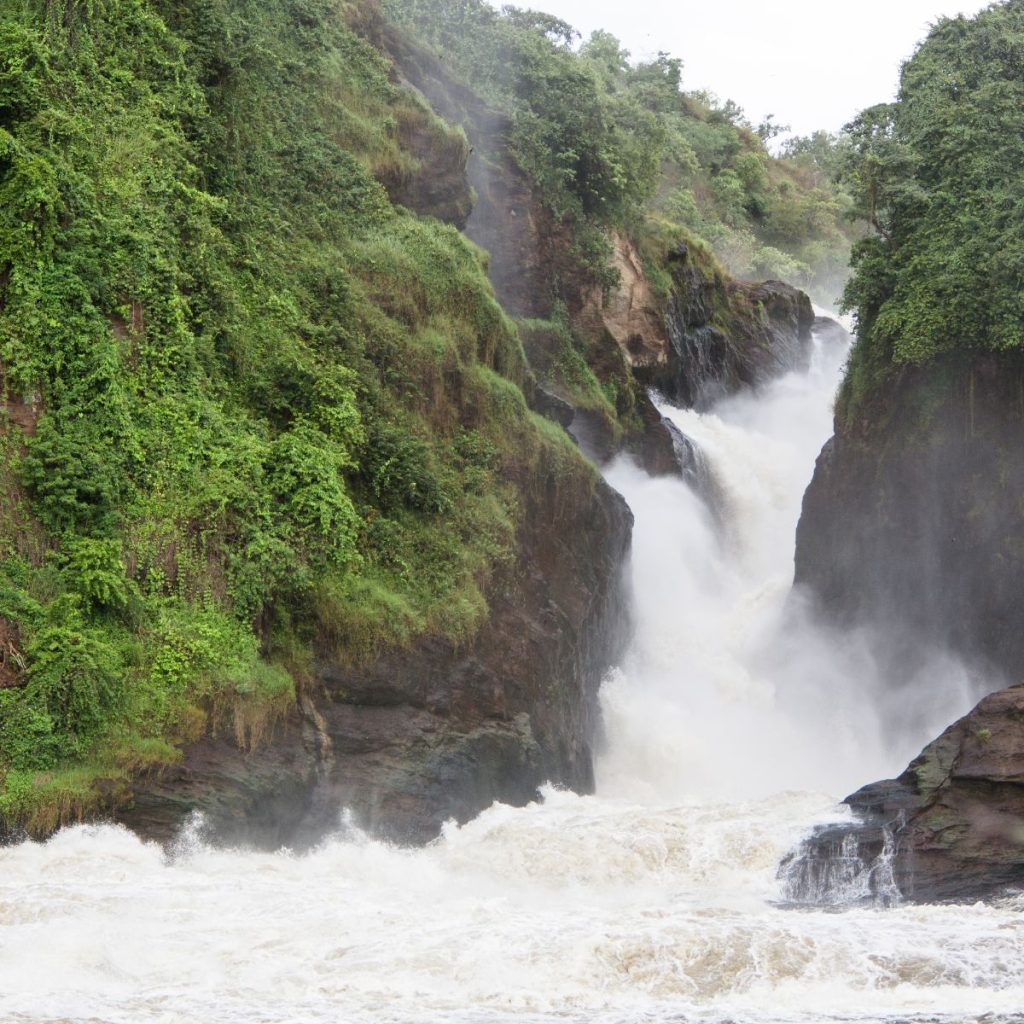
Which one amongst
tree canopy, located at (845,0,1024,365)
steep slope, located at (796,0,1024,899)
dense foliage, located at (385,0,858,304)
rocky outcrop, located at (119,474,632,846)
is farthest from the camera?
dense foliage, located at (385,0,858,304)

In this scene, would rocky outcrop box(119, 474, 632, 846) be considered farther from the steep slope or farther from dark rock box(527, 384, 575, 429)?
the steep slope

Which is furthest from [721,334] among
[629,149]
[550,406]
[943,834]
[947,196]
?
[943,834]

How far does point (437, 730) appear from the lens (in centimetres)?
1770

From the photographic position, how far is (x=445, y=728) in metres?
17.8

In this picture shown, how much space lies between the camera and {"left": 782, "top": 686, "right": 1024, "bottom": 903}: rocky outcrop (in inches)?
560

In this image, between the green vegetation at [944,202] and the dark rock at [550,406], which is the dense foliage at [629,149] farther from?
the dark rock at [550,406]

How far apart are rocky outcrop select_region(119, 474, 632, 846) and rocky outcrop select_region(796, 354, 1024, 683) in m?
6.10

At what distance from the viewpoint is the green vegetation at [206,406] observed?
14.6 meters

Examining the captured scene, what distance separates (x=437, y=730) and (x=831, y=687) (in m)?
11.9

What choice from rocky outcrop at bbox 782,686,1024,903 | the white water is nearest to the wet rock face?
the white water

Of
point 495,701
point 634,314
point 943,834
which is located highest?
point 634,314

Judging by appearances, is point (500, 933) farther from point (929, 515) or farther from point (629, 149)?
point (629, 149)

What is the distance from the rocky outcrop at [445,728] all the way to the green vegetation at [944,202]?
6.87 m

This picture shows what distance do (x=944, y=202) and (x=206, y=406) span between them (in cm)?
1492
